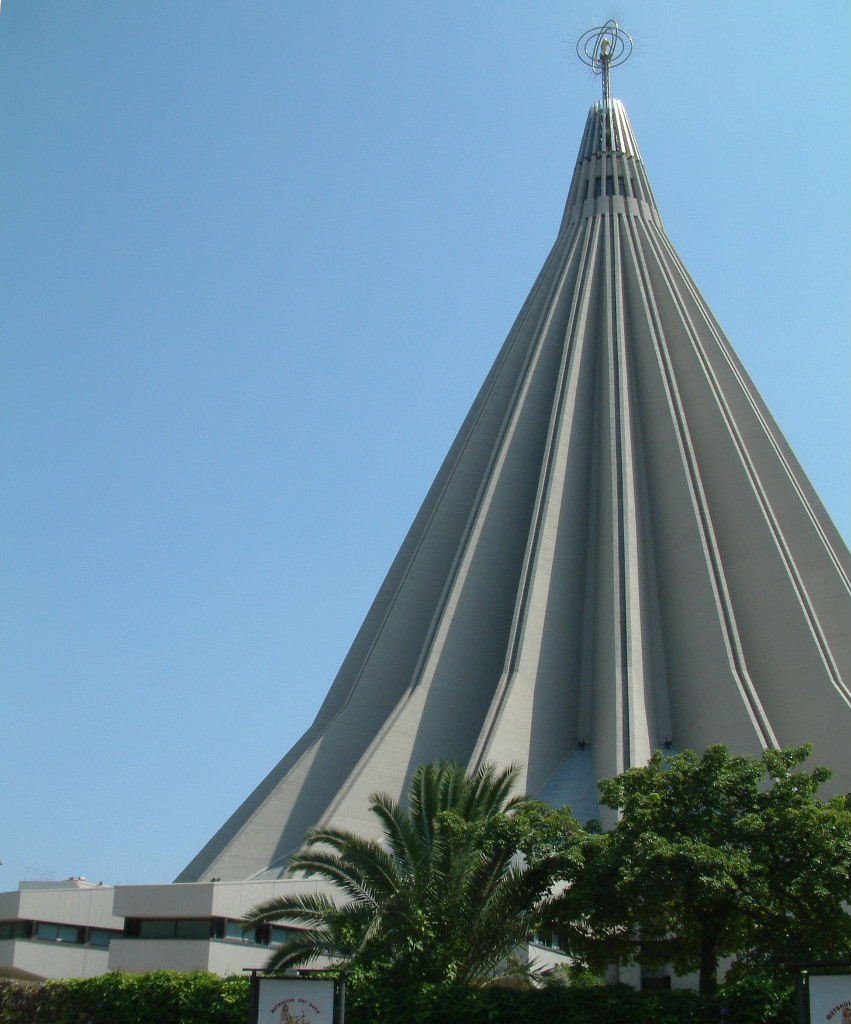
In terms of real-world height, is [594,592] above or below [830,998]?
above

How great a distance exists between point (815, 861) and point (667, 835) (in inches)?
76.3

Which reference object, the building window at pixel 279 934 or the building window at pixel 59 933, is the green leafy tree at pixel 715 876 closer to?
the building window at pixel 279 934

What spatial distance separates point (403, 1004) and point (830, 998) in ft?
18.5

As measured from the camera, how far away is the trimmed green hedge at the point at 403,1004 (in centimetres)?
1439

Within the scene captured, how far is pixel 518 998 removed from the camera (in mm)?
15336

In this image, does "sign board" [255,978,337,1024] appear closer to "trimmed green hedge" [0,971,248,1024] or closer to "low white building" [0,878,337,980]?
"trimmed green hedge" [0,971,248,1024]

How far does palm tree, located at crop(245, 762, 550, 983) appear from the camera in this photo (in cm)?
1591

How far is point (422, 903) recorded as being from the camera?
16016 millimetres

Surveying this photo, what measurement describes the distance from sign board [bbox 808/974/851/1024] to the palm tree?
462 centimetres

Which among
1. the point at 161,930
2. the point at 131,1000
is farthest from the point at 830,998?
the point at 161,930

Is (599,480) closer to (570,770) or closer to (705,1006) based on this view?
(570,770)

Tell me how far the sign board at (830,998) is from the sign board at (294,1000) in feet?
17.0

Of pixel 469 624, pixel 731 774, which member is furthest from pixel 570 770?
pixel 731 774

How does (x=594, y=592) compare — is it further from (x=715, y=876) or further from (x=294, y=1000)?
(x=294, y=1000)
